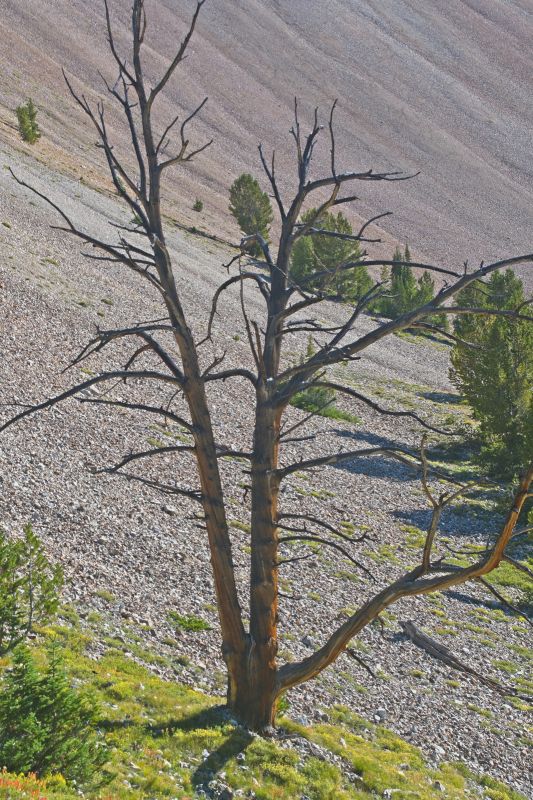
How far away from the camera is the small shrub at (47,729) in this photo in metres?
7.35

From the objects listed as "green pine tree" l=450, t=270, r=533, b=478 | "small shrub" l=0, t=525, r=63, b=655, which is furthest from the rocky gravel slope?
"green pine tree" l=450, t=270, r=533, b=478

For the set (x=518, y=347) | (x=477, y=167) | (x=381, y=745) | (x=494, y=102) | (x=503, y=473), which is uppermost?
(x=494, y=102)

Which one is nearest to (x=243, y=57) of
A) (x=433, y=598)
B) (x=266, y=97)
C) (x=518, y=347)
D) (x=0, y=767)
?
(x=266, y=97)

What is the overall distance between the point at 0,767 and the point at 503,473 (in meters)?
24.6

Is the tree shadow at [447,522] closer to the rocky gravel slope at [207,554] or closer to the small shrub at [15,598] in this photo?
the rocky gravel slope at [207,554]

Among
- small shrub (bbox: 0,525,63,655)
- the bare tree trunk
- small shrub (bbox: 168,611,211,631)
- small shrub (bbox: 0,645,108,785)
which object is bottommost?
small shrub (bbox: 168,611,211,631)

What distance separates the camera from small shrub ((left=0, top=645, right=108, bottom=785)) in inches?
289

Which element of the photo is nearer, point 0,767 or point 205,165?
point 0,767

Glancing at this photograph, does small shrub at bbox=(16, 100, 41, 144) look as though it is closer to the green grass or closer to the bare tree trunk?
the green grass

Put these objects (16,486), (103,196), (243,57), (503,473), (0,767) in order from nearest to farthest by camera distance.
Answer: (0,767), (16,486), (503,473), (103,196), (243,57)

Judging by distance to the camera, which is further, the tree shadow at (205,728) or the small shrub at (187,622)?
the small shrub at (187,622)

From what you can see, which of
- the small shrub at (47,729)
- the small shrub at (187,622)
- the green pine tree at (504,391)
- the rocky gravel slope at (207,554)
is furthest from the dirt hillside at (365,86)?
the small shrub at (47,729)

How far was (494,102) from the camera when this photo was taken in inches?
5832

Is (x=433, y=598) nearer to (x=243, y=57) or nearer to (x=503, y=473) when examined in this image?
(x=503, y=473)
